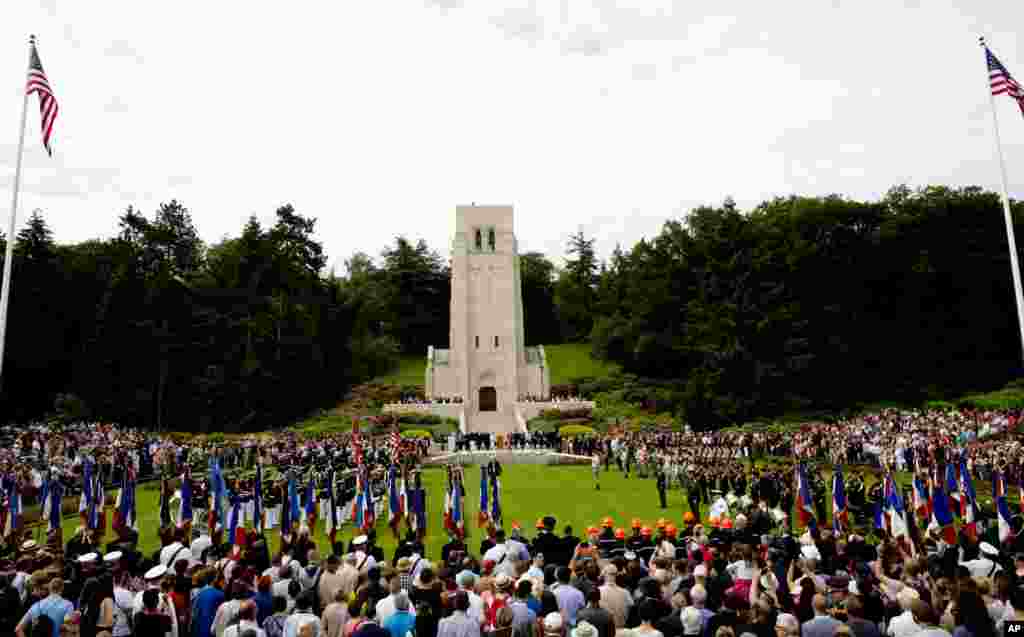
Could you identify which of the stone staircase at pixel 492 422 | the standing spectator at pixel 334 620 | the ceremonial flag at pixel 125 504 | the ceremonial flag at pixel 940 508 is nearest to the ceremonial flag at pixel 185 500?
the ceremonial flag at pixel 125 504

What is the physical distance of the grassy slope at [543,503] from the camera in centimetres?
1633

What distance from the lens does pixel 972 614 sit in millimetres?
5227

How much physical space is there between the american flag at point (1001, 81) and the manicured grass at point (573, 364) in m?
37.6

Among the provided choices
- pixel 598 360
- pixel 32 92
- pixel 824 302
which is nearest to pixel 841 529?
pixel 32 92

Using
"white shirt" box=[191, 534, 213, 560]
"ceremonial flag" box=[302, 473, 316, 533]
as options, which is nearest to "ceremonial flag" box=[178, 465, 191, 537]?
"ceremonial flag" box=[302, 473, 316, 533]

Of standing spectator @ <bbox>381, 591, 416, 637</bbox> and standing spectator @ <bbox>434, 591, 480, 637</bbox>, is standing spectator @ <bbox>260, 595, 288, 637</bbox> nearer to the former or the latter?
standing spectator @ <bbox>381, 591, 416, 637</bbox>

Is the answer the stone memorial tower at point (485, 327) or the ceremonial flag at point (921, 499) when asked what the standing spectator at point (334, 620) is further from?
the stone memorial tower at point (485, 327)

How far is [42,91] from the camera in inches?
619

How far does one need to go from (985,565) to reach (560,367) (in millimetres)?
49782

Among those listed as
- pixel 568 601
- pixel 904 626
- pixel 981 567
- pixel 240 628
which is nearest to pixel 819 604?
pixel 904 626

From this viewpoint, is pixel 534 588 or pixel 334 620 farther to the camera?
pixel 534 588

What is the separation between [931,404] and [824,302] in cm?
1221

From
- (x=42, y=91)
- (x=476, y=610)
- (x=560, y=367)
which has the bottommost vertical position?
(x=476, y=610)

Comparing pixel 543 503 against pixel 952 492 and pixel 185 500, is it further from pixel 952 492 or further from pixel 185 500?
pixel 952 492
